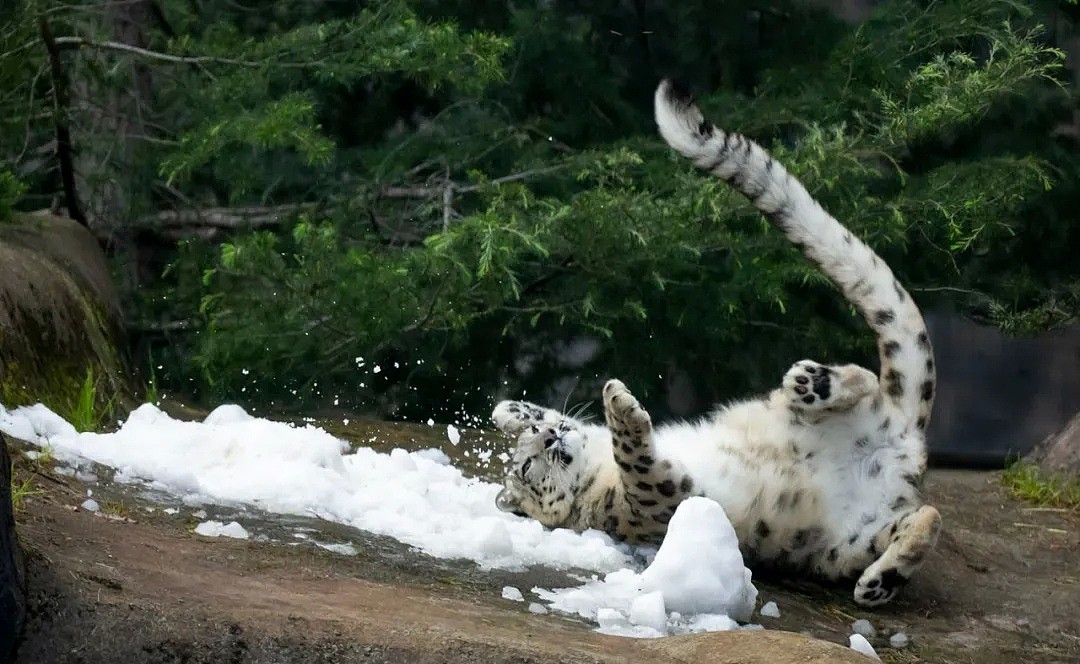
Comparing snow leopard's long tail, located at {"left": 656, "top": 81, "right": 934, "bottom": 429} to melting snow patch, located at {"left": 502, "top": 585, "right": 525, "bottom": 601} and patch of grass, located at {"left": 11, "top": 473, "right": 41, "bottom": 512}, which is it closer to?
Result: melting snow patch, located at {"left": 502, "top": 585, "right": 525, "bottom": 601}

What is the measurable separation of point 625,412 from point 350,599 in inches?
64.1

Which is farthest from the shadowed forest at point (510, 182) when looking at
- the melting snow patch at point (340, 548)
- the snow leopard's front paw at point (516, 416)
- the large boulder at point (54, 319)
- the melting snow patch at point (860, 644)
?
the melting snow patch at point (860, 644)

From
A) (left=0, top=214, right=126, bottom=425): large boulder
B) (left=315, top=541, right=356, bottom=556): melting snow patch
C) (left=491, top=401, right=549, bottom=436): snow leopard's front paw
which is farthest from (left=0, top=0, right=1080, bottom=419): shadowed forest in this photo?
(left=315, top=541, right=356, bottom=556): melting snow patch

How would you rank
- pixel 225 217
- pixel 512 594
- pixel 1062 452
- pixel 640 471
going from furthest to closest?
pixel 225 217, pixel 1062 452, pixel 640 471, pixel 512 594

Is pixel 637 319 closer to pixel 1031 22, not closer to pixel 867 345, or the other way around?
pixel 867 345

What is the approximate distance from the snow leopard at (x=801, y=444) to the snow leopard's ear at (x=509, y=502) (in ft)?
0.90

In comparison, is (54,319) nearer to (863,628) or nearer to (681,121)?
(681,121)

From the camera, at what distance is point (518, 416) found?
17.7 feet

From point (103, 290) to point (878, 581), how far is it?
13.2ft

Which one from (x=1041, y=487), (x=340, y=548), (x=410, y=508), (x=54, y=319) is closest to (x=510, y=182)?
(x=54, y=319)

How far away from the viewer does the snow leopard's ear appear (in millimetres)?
4734

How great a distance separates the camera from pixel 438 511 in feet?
14.2

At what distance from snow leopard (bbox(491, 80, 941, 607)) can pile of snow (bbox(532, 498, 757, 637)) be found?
697 mm

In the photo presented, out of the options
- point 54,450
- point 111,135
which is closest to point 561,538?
point 54,450
